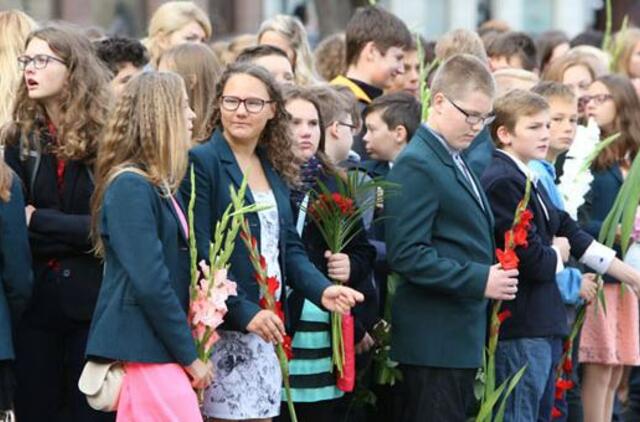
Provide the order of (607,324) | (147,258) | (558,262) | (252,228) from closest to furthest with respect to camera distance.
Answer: (147,258), (252,228), (558,262), (607,324)

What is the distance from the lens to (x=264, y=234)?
738cm

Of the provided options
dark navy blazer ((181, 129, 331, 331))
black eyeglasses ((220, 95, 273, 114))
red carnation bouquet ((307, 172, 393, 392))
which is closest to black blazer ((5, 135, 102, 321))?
dark navy blazer ((181, 129, 331, 331))

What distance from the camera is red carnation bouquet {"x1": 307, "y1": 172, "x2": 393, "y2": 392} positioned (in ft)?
25.7

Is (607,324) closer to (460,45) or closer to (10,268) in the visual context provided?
(460,45)

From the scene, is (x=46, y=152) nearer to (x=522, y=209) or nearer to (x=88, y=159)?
(x=88, y=159)

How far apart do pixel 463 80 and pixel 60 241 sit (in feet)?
6.24

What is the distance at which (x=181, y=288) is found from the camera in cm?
703

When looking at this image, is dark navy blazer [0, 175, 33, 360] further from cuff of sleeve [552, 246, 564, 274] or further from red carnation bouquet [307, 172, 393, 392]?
cuff of sleeve [552, 246, 564, 274]

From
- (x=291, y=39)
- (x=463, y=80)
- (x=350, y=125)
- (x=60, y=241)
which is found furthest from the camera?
(x=291, y=39)

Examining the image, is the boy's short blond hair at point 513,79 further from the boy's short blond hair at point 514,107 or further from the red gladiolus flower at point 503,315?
the red gladiolus flower at point 503,315

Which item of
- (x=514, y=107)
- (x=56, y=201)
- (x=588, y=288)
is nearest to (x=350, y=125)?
(x=514, y=107)

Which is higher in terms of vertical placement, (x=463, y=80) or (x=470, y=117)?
(x=463, y=80)

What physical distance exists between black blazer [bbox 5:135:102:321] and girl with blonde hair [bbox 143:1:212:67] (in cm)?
275

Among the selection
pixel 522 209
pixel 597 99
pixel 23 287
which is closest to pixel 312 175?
pixel 522 209
